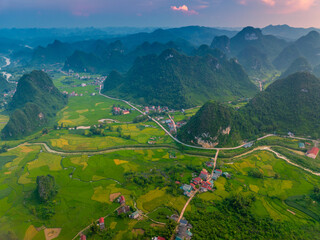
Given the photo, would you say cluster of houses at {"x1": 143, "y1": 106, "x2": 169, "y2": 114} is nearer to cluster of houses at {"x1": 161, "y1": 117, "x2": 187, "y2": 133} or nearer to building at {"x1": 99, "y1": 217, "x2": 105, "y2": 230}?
cluster of houses at {"x1": 161, "y1": 117, "x2": 187, "y2": 133}

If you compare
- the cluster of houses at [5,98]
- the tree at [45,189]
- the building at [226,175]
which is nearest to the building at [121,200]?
the tree at [45,189]

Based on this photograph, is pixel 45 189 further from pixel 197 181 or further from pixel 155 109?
pixel 155 109

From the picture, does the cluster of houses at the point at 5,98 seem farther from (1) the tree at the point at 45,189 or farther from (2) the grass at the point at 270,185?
(2) the grass at the point at 270,185

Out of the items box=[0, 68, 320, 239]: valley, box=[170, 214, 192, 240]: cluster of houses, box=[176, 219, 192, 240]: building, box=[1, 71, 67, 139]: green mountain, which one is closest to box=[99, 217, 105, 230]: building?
box=[0, 68, 320, 239]: valley

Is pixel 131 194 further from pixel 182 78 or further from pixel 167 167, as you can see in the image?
pixel 182 78

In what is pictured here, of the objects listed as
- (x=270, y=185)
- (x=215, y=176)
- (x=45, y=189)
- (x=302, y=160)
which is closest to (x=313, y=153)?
(x=302, y=160)

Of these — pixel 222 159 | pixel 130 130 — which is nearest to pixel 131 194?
pixel 222 159
